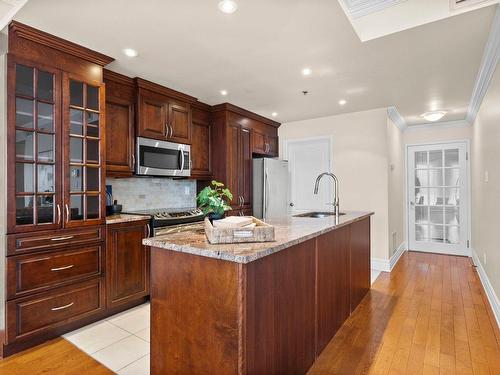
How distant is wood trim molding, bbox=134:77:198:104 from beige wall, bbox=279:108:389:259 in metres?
2.29

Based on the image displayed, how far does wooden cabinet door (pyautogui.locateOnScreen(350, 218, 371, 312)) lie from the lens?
9.26ft

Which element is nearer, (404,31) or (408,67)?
(404,31)

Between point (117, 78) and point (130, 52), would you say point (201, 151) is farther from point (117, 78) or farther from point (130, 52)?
point (130, 52)

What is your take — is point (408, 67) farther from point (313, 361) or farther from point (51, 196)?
point (51, 196)

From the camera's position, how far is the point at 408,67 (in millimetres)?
2891

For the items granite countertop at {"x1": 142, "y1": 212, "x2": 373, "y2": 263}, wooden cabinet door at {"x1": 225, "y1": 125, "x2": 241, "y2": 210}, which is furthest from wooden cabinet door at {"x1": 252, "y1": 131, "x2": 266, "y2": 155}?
granite countertop at {"x1": 142, "y1": 212, "x2": 373, "y2": 263}

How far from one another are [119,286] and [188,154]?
1753 millimetres

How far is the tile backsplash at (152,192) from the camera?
11.3 ft

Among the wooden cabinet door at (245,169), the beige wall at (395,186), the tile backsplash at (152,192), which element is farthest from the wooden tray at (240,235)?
the beige wall at (395,186)

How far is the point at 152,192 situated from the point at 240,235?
2.58 meters

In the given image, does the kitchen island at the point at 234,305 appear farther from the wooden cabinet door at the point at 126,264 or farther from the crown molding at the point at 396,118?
the crown molding at the point at 396,118

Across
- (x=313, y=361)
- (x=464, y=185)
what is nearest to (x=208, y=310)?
(x=313, y=361)

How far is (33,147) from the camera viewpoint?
2.22 m

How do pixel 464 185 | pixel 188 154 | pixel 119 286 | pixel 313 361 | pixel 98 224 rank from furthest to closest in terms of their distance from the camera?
pixel 464 185
pixel 188 154
pixel 119 286
pixel 98 224
pixel 313 361
